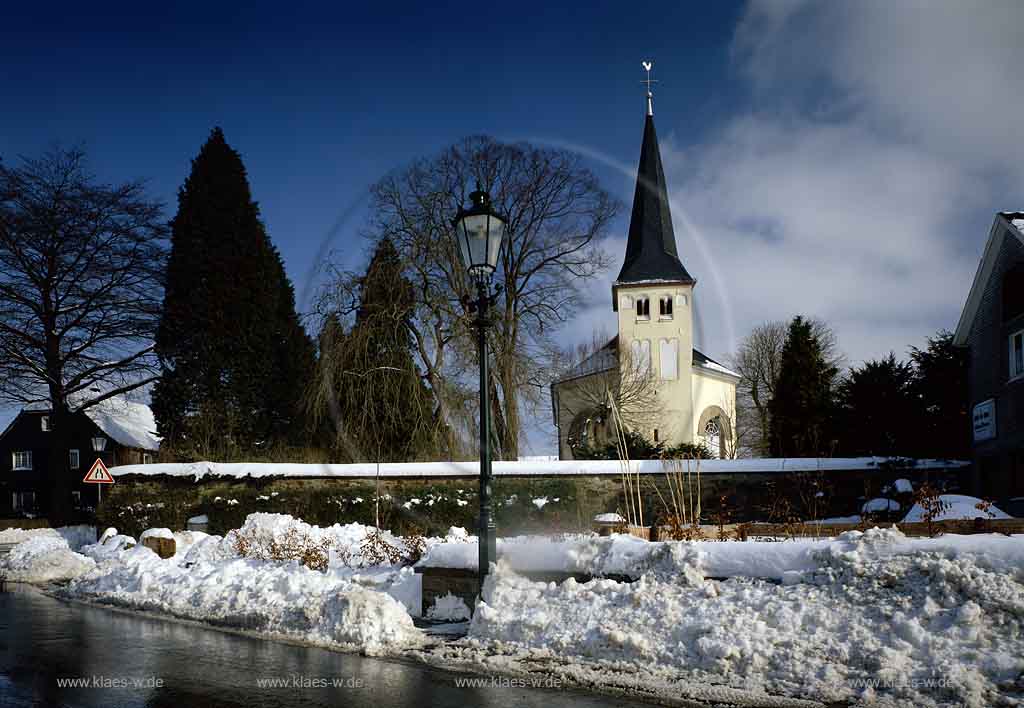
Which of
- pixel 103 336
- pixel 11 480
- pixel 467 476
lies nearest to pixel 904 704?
pixel 467 476

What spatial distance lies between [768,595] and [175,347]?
2810cm

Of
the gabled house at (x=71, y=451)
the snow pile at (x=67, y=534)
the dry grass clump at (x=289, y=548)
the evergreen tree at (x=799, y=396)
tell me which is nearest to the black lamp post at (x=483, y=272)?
the dry grass clump at (x=289, y=548)

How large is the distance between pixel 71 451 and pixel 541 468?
149 feet

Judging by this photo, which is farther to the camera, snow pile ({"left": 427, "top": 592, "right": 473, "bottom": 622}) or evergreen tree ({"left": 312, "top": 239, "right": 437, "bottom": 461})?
evergreen tree ({"left": 312, "top": 239, "right": 437, "bottom": 461})

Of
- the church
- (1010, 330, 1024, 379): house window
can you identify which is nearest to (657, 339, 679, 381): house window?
the church

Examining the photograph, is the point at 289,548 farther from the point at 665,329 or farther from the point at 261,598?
the point at 665,329

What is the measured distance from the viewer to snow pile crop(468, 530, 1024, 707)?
19.2 feet

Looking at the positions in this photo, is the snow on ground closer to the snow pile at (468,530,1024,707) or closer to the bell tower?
the snow pile at (468,530,1024,707)

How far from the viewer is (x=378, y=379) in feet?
90.9

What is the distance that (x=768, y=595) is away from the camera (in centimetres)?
718

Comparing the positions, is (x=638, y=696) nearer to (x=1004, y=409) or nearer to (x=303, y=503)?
(x=303, y=503)

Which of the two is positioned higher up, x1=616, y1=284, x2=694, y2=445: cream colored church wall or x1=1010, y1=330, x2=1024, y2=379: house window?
x1=616, y1=284, x2=694, y2=445: cream colored church wall

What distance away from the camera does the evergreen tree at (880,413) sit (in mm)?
25047

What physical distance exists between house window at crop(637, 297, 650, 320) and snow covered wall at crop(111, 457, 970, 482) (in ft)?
70.9
